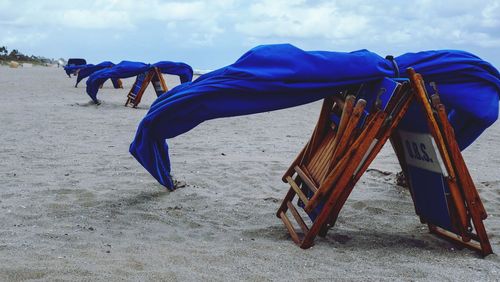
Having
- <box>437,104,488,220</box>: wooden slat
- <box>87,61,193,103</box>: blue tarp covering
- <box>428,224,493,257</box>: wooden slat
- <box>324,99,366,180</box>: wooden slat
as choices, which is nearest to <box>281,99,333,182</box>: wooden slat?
<box>324,99,366,180</box>: wooden slat

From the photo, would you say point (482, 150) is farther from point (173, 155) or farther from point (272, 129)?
point (173, 155)

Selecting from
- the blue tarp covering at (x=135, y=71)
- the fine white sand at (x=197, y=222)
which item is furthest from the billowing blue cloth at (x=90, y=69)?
the fine white sand at (x=197, y=222)

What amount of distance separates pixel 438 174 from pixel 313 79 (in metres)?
1.03

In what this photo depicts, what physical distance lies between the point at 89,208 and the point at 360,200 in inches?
91.9

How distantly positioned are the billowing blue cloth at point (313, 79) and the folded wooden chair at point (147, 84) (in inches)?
430

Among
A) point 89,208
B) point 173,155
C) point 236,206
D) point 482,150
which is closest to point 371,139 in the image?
point 236,206

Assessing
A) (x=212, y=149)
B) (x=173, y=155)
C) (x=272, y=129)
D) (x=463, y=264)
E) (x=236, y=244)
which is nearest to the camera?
(x=463, y=264)

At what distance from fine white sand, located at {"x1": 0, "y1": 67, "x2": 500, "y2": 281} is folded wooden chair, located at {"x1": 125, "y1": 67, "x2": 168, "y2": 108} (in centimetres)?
616

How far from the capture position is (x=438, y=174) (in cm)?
434

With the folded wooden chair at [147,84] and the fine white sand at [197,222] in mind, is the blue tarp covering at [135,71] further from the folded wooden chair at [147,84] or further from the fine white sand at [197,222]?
the fine white sand at [197,222]

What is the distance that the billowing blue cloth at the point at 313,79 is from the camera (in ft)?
13.8

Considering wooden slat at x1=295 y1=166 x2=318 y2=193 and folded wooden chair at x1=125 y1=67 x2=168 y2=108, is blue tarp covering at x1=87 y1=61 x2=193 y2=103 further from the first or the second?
wooden slat at x1=295 y1=166 x2=318 y2=193

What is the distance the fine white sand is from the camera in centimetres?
380

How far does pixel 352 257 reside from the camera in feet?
13.6
